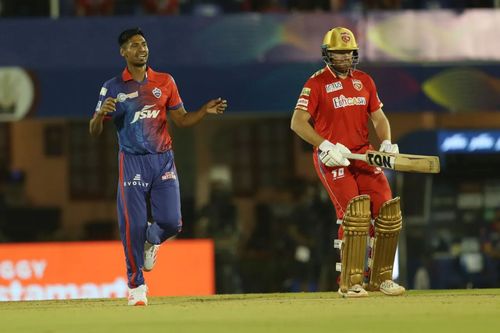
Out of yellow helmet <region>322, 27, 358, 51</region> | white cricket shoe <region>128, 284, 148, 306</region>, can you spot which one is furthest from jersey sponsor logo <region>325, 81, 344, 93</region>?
white cricket shoe <region>128, 284, 148, 306</region>

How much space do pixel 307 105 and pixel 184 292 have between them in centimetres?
536

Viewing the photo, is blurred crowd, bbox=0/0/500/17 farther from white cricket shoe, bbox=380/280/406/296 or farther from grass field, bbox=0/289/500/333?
white cricket shoe, bbox=380/280/406/296

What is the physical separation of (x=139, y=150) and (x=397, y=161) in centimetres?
166

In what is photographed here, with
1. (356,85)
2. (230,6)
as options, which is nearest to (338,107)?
(356,85)

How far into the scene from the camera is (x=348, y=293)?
30.6ft

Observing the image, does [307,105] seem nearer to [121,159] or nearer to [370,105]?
[370,105]

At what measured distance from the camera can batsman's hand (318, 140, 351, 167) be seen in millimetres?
9141

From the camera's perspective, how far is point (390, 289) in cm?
945

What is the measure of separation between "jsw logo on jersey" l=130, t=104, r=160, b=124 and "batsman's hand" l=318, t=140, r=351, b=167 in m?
1.09

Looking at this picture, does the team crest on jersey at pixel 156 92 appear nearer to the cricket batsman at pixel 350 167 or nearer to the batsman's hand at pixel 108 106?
the batsman's hand at pixel 108 106

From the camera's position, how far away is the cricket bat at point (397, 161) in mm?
9109

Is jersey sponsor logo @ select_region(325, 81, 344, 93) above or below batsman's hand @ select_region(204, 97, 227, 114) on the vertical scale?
above

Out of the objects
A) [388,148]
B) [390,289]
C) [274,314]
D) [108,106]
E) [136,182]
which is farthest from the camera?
[390,289]

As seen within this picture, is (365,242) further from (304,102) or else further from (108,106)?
(108,106)
